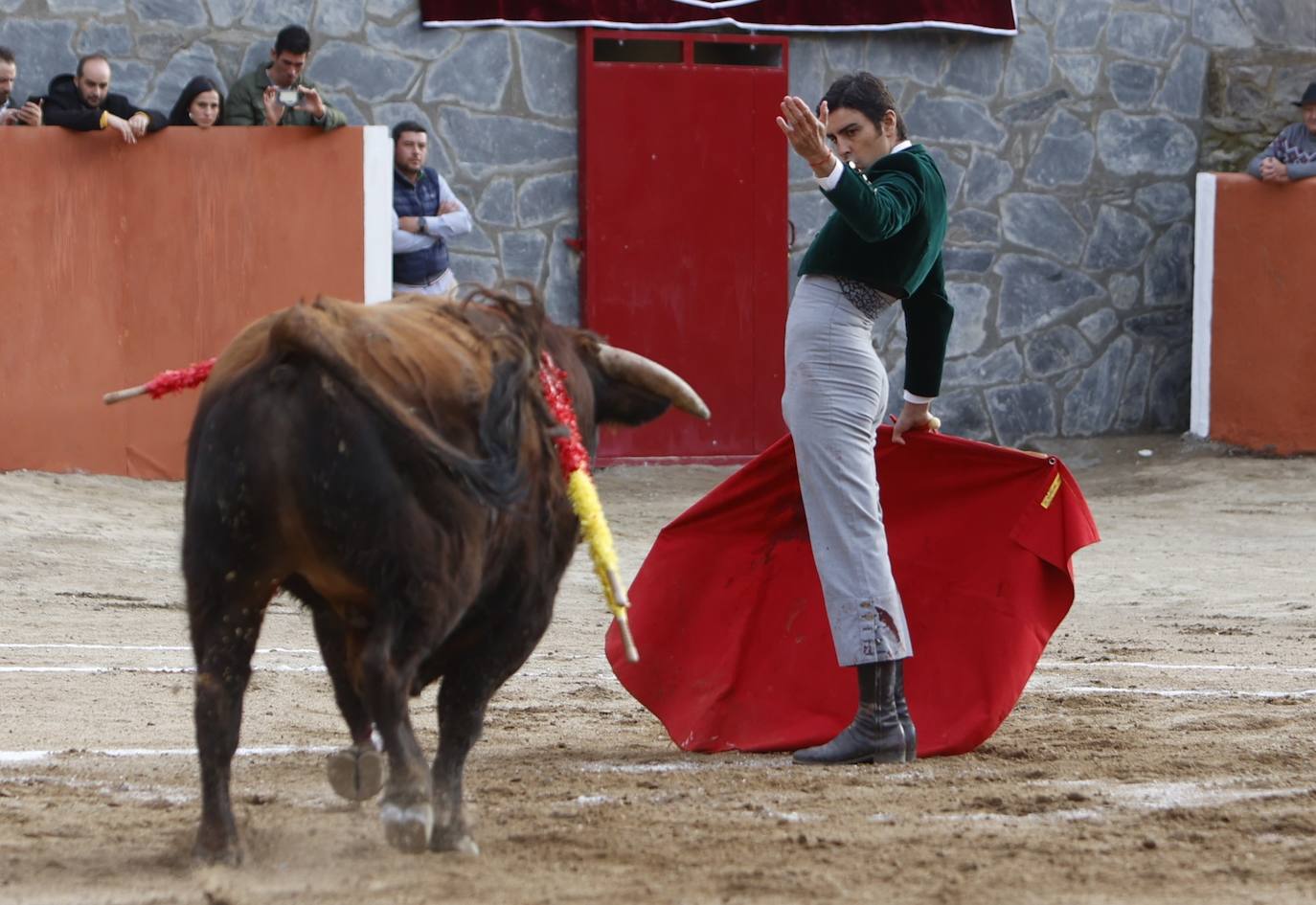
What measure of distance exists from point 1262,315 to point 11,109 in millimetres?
7208

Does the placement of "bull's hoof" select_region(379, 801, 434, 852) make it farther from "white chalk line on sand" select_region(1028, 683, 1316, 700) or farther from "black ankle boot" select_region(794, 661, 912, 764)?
"white chalk line on sand" select_region(1028, 683, 1316, 700)

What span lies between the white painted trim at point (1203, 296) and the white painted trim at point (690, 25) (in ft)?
5.12

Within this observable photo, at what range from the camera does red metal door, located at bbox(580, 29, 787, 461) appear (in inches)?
441

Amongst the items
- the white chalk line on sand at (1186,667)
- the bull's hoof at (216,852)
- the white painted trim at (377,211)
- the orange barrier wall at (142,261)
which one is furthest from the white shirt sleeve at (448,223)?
the bull's hoof at (216,852)

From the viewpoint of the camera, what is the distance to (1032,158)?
11977 millimetres

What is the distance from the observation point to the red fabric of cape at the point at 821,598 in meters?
4.90

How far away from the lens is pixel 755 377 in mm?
11570

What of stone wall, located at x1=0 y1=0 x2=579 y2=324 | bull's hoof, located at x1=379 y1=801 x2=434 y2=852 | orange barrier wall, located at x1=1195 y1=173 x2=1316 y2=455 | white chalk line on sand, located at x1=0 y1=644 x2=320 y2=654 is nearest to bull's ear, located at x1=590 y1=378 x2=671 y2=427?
bull's hoof, located at x1=379 y1=801 x2=434 y2=852

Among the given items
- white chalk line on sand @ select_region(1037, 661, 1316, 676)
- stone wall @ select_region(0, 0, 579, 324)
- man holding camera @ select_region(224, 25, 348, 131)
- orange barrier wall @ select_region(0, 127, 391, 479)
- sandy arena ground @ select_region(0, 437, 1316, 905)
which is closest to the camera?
sandy arena ground @ select_region(0, 437, 1316, 905)

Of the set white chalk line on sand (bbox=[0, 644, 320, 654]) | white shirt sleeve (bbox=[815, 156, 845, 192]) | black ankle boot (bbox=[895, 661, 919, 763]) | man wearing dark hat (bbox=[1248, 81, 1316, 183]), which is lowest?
white chalk line on sand (bbox=[0, 644, 320, 654])

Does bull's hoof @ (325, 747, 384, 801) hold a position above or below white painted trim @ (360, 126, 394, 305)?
below

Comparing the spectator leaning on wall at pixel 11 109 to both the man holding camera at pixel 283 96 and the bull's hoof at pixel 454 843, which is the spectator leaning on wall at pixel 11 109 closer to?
the man holding camera at pixel 283 96

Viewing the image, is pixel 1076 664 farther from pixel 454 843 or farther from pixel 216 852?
pixel 216 852

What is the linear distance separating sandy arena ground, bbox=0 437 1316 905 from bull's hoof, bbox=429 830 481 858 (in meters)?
0.04
